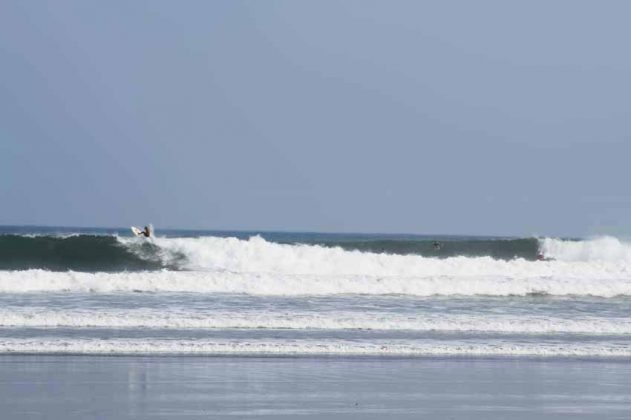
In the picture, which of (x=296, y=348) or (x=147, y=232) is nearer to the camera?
(x=296, y=348)

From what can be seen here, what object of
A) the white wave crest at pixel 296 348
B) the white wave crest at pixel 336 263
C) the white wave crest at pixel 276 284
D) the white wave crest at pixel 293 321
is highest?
the white wave crest at pixel 336 263

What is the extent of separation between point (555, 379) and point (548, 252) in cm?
3487

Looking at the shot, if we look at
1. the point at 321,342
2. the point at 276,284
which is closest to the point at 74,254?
the point at 276,284

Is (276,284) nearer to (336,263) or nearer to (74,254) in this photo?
(336,263)

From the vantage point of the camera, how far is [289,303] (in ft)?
84.6

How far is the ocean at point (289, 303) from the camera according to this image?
18.4m

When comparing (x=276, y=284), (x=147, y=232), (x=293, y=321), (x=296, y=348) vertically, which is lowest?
(x=296, y=348)

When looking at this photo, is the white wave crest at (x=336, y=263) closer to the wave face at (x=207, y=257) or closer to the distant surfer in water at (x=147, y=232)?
the wave face at (x=207, y=257)

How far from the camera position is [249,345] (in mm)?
17984

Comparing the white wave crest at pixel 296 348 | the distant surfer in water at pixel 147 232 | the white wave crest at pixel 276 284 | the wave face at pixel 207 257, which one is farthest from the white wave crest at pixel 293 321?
the distant surfer in water at pixel 147 232

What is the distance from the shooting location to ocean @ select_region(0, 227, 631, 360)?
725 inches

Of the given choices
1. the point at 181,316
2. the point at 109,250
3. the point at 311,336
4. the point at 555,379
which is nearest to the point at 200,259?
the point at 109,250

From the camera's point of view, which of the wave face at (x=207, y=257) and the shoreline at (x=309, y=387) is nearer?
the shoreline at (x=309, y=387)

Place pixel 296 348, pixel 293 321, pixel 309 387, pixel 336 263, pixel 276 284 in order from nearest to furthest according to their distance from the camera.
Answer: pixel 309 387, pixel 296 348, pixel 293 321, pixel 276 284, pixel 336 263
